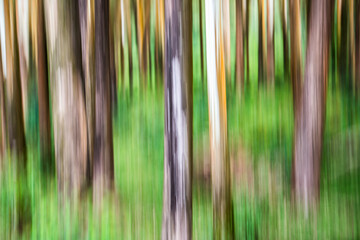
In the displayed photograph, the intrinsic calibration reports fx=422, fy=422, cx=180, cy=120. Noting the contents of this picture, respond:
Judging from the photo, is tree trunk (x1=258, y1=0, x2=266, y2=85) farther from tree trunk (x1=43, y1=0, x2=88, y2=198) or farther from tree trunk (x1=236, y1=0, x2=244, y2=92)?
tree trunk (x1=43, y1=0, x2=88, y2=198)

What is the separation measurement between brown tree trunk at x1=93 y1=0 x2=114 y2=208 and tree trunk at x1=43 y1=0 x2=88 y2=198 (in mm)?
37

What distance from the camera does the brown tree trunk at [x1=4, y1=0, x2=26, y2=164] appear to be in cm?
101

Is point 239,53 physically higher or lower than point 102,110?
higher

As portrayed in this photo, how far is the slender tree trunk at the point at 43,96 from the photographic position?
0.99 metres

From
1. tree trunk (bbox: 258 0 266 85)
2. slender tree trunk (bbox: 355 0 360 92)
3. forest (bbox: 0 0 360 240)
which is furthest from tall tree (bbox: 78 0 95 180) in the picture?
A: slender tree trunk (bbox: 355 0 360 92)

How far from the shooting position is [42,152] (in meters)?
1.01

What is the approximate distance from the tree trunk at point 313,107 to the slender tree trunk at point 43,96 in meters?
0.57

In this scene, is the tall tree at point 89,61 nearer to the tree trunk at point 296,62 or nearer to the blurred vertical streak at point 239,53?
the blurred vertical streak at point 239,53

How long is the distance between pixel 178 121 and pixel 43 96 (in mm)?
338

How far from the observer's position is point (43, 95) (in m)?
1.00

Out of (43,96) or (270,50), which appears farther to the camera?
(43,96)

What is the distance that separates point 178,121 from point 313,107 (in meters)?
0.28

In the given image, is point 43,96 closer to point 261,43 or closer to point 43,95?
point 43,95

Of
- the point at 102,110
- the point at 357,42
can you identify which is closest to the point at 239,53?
the point at 357,42
